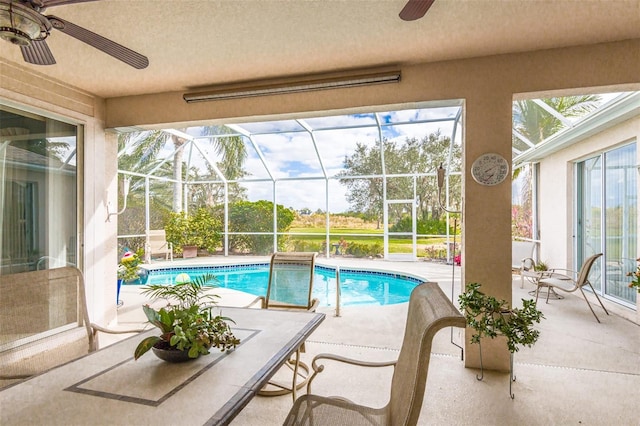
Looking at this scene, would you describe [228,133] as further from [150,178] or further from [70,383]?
[70,383]

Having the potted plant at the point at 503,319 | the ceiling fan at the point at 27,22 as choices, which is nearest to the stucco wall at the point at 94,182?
the ceiling fan at the point at 27,22

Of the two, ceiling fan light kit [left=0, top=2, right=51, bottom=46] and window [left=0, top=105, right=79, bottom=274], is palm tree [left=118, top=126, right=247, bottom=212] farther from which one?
ceiling fan light kit [left=0, top=2, right=51, bottom=46]

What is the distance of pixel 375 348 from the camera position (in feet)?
10.8

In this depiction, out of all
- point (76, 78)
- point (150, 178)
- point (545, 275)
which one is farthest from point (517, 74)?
point (150, 178)

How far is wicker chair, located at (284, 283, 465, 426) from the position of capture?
41.3 inches

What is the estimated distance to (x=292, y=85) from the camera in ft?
10.8

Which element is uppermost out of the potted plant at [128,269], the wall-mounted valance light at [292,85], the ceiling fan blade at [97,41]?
the wall-mounted valance light at [292,85]

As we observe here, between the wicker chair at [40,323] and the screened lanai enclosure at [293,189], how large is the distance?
5621mm

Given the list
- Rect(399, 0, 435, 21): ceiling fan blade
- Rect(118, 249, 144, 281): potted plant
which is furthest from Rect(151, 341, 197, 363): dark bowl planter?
Rect(118, 249, 144, 281): potted plant

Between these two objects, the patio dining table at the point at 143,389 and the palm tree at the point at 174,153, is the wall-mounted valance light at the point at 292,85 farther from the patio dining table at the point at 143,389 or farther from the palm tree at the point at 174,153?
the palm tree at the point at 174,153

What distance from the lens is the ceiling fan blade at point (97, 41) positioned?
64.3 inches

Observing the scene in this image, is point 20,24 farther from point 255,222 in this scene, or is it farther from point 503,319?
point 255,222

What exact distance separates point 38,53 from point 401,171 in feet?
25.1

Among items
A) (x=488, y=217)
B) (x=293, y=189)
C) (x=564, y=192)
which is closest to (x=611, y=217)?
(x=564, y=192)
